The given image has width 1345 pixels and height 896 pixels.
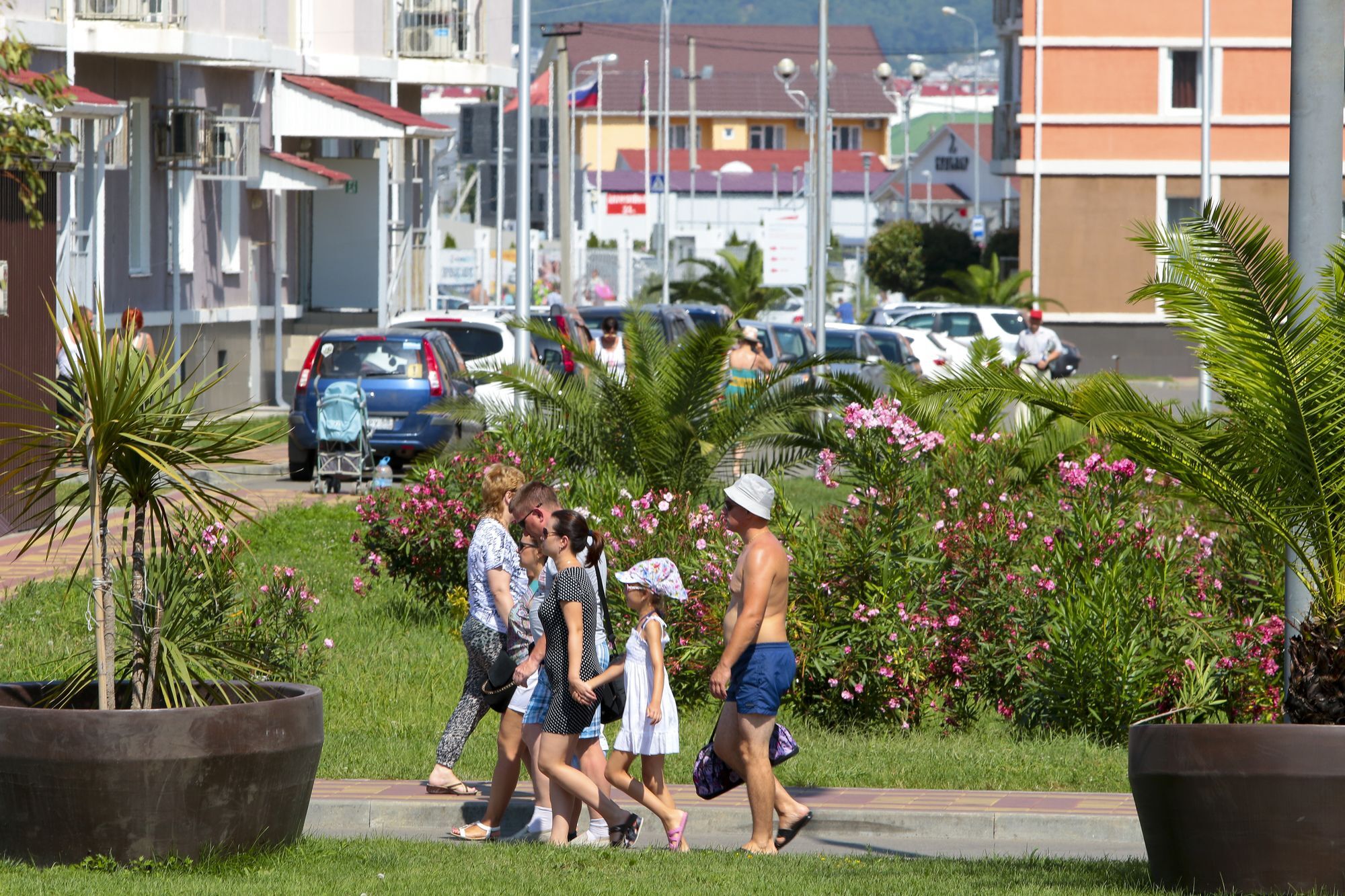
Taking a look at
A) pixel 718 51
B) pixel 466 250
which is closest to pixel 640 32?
pixel 718 51

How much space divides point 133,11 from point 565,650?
20855 mm

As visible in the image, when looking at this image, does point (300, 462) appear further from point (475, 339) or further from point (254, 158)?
point (254, 158)

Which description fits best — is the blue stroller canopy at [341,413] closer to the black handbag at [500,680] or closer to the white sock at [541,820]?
the black handbag at [500,680]

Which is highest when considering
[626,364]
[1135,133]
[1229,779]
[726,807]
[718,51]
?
[718,51]

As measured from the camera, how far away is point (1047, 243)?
52469 mm

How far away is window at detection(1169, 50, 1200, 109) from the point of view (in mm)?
52188

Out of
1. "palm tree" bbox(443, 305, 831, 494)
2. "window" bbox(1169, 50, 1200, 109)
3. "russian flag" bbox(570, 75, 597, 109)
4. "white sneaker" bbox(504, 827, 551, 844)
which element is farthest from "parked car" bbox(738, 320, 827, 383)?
"russian flag" bbox(570, 75, 597, 109)

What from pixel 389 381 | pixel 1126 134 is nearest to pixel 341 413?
pixel 389 381

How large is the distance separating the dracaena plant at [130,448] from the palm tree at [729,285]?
148 feet

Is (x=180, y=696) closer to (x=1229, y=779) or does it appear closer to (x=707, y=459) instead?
(x=1229, y=779)

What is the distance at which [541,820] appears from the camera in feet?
27.5

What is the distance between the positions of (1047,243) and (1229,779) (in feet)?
155

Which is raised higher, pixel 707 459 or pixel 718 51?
pixel 718 51

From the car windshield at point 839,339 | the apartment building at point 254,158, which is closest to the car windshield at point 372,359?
the apartment building at point 254,158
